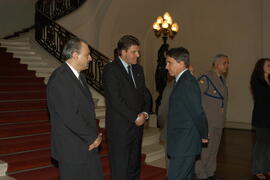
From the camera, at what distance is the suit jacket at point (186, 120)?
278 centimetres

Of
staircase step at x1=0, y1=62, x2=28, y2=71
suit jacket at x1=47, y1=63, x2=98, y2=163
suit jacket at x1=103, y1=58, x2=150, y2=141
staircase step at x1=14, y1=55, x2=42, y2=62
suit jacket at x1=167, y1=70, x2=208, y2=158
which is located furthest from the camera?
staircase step at x1=14, y1=55, x2=42, y2=62

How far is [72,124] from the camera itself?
2.37 m

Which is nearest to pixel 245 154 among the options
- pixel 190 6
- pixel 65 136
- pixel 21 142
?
pixel 21 142

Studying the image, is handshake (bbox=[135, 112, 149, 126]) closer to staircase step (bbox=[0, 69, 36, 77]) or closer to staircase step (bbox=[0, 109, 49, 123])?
staircase step (bbox=[0, 109, 49, 123])

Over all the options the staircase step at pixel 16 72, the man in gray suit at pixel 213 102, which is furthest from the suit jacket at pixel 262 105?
the staircase step at pixel 16 72

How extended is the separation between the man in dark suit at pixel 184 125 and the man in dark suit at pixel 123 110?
0.52 metres

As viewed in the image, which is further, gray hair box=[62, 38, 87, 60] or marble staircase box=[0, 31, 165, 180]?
marble staircase box=[0, 31, 165, 180]

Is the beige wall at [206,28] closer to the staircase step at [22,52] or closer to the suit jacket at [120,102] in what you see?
the staircase step at [22,52]

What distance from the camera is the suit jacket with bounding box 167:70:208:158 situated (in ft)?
9.11

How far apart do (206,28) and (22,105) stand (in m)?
6.67

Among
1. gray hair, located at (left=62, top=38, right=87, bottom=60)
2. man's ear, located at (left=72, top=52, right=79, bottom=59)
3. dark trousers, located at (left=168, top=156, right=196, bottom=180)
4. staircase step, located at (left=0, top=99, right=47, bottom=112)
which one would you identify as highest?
gray hair, located at (left=62, top=38, right=87, bottom=60)

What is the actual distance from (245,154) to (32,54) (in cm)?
524

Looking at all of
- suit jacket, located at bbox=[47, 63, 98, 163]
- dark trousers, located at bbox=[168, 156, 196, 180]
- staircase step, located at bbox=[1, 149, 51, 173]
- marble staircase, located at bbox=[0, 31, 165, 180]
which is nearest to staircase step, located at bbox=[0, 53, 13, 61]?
marble staircase, located at bbox=[0, 31, 165, 180]

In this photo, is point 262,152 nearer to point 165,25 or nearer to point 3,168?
point 3,168
